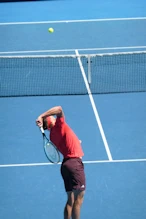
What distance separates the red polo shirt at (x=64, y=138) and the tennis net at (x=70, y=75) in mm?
5978

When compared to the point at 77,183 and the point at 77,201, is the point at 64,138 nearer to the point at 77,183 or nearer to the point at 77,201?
the point at 77,183

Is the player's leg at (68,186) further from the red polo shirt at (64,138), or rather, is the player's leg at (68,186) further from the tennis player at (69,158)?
the red polo shirt at (64,138)

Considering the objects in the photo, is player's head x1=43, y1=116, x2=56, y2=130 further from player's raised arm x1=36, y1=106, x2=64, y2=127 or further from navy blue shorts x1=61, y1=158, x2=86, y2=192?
navy blue shorts x1=61, y1=158, x2=86, y2=192

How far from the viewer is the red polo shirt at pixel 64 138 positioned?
812 cm

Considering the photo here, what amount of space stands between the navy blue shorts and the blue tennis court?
1.18 meters

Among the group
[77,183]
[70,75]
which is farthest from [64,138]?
[70,75]

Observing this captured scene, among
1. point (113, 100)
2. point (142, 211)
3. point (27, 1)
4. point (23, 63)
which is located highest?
point (27, 1)

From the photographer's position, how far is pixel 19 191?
32.4 ft

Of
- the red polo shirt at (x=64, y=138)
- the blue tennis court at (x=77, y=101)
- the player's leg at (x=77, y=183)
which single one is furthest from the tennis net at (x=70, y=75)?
the player's leg at (x=77, y=183)

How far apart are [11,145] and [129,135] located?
236 centimetres

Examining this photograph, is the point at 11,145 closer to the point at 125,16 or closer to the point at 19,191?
the point at 19,191

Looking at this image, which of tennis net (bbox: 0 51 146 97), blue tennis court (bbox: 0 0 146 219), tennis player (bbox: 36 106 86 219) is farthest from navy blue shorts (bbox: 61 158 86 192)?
tennis net (bbox: 0 51 146 97)

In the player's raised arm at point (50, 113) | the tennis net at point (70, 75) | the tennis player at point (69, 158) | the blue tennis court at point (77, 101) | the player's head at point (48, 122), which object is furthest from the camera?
the tennis net at point (70, 75)

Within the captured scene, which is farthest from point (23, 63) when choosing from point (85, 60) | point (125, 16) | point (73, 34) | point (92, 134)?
point (125, 16)
